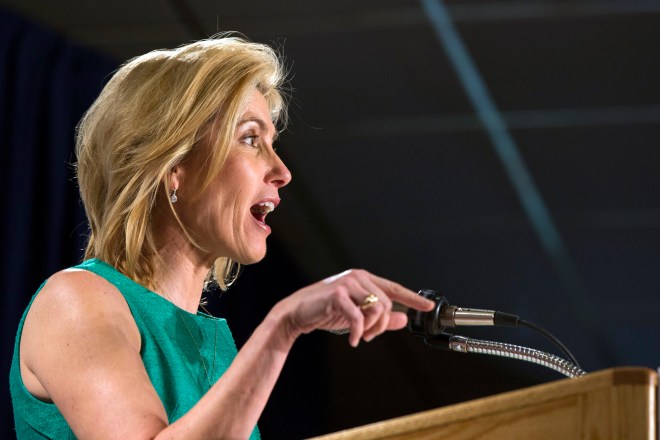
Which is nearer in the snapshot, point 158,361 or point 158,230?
point 158,361

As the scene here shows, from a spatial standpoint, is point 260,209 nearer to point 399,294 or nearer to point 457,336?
point 457,336

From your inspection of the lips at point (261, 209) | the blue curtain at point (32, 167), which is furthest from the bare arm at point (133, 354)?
the blue curtain at point (32, 167)

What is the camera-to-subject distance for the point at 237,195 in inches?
66.1

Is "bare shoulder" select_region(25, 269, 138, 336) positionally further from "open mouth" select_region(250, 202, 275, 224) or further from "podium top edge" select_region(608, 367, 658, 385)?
"podium top edge" select_region(608, 367, 658, 385)

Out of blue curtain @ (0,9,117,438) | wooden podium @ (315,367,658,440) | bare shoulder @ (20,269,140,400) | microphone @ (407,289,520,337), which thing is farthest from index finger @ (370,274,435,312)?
blue curtain @ (0,9,117,438)

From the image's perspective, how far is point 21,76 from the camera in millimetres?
2838

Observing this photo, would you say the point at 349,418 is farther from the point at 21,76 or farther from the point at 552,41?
the point at 21,76

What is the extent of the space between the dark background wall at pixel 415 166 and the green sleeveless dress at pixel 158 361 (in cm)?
118

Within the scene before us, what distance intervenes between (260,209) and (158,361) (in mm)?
346

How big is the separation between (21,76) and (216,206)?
4.46 ft

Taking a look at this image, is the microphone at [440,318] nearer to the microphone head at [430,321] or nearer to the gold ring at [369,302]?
the microphone head at [430,321]

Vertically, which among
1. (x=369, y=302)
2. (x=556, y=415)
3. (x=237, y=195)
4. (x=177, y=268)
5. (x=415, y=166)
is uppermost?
(x=415, y=166)

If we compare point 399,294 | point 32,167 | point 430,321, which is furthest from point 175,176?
point 32,167

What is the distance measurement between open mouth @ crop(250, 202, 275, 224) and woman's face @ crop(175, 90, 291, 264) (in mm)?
20
